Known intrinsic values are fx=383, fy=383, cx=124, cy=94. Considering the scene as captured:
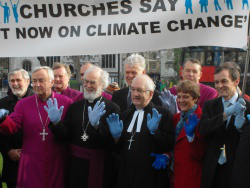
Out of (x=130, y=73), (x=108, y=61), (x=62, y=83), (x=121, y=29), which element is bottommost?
(x=62, y=83)

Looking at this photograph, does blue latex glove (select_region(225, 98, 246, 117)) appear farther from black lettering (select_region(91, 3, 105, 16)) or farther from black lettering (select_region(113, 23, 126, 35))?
black lettering (select_region(91, 3, 105, 16))

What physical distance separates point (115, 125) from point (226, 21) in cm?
155

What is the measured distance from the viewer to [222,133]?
139 inches

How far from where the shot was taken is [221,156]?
3533mm

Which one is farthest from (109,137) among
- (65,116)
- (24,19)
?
(24,19)

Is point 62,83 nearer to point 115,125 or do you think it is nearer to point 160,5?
point 115,125

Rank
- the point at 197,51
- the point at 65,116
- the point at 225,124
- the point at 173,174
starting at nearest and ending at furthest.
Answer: the point at 225,124
the point at 173,174
the point at 65,116
the point at 197,51

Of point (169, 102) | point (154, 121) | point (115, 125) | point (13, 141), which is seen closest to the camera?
point (154, 121)

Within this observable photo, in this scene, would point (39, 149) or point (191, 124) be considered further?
point (39, 149)

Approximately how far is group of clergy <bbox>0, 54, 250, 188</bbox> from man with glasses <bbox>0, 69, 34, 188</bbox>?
17 millimetres

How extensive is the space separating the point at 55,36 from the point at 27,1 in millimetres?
485

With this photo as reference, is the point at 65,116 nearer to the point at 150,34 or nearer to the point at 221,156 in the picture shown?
the point at 150,34

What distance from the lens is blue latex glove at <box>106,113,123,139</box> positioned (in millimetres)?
3877

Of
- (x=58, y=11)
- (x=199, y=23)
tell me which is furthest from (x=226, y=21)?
(x=58, y=11)
